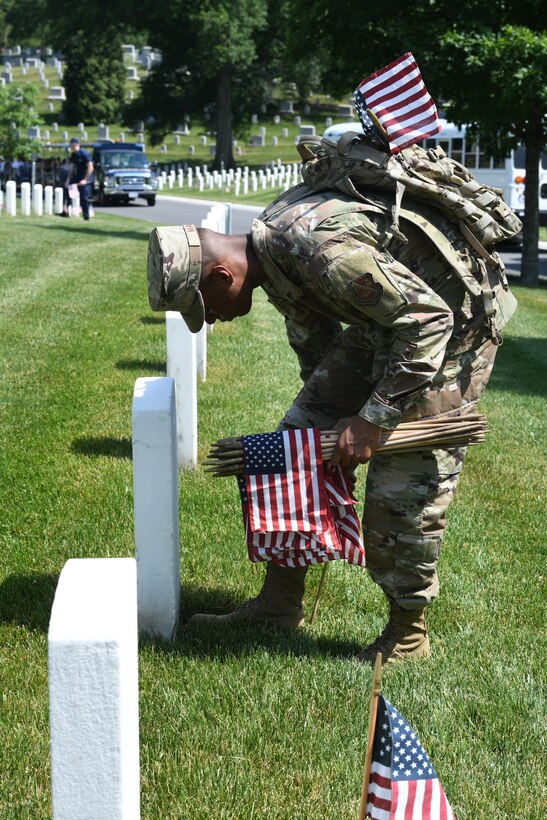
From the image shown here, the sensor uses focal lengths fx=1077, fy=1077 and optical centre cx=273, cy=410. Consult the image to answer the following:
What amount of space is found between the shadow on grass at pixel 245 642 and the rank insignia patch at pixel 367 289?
1404 millimetres

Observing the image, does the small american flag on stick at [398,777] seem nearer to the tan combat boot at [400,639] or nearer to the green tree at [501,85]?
the tan combat boot at [400,639]

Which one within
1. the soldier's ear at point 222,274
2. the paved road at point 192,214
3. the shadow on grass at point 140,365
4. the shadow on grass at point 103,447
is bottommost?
the paved road at point 192,214

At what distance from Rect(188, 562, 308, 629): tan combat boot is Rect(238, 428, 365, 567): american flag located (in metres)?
0.46

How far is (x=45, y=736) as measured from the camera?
3.35 m

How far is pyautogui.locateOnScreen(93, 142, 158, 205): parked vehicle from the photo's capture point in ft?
113

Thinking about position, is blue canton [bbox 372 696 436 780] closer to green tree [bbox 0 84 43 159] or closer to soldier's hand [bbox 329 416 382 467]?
soldier's hand [bbox 329 416 382 467]

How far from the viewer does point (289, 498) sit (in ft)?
12.3

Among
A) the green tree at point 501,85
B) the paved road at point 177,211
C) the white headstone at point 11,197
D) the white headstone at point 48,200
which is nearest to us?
the green tree at point 501,85

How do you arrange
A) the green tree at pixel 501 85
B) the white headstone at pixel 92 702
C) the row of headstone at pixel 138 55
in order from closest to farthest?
the white headstone at pixel 92 702 → the green tree at pixel 501 85 → the row of headstone at pixel 138 55

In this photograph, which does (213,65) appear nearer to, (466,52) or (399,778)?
(466,52)

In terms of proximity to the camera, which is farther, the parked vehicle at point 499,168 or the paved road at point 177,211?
the paved road at point 177,211

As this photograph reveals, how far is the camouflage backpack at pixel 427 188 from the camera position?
3.58 metres

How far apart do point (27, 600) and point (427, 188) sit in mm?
2242

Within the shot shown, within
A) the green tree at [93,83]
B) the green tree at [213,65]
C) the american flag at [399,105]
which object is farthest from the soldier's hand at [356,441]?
the green tree at [93,83]
